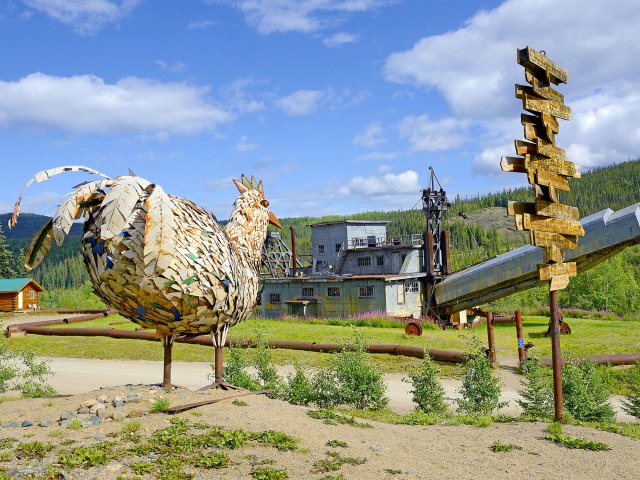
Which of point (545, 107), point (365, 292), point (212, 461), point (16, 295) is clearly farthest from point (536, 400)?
point (16, 295)

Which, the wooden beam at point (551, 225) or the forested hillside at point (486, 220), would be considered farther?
the forested hillside at point (486, 220)

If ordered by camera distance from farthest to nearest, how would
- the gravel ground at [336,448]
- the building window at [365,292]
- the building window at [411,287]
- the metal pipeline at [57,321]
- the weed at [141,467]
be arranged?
the building window at [411,287] → the building window at [365,292] → the metal pipeline at [57,321] → the gravel ground at [336,448] → the weed at [141,467]

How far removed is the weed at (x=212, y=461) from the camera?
657cm

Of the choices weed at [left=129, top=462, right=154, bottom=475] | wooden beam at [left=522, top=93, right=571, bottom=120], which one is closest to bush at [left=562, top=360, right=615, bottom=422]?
wooden beam at [left=522, top=93, right=571, bottom=120]

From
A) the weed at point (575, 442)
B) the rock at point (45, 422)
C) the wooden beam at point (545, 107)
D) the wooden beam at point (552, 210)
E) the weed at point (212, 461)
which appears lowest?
the weed at point (575, 442)

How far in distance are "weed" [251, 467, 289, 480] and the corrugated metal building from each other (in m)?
27.0

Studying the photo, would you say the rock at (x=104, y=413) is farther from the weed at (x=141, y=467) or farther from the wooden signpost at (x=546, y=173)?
the wooden signpost at (x=546, y=173)

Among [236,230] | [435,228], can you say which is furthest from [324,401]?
[435,228]

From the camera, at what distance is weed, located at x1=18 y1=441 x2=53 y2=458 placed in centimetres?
688

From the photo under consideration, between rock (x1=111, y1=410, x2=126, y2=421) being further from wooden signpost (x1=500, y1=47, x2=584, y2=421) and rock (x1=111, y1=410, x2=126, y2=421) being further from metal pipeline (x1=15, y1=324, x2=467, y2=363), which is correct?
wooden signpost (x1=500, y1=47, x2=584, y2=421)

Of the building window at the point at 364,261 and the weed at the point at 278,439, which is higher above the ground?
the building window at the point at 364,261

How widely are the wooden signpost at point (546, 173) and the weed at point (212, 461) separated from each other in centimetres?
576

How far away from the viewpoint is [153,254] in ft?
25.4

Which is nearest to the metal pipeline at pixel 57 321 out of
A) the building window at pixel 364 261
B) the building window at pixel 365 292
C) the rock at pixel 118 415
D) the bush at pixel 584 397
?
the building window at pixel 365 292
